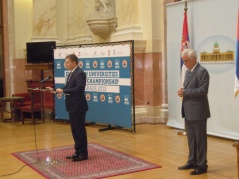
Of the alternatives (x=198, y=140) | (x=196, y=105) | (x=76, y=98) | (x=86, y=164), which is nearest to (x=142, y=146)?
(x=86, y=164)

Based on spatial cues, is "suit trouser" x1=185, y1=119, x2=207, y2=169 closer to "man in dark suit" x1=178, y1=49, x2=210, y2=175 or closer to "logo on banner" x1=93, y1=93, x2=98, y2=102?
"man in dark suit" x1=178, y1=49, x2=210, y2=175

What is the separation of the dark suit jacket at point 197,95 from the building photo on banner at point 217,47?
2256 mm

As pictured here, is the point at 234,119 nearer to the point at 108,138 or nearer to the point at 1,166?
the point at 108,138

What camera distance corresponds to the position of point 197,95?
477cm

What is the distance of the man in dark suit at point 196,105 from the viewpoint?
4.82 metres

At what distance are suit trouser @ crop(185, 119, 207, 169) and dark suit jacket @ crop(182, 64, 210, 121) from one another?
0.11 meters

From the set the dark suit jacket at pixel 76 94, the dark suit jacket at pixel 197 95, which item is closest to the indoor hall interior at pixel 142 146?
the dark suit jacket at pixel 76 94

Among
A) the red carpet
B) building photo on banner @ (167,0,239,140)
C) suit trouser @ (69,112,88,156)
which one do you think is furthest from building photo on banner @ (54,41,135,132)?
suit trouser @ (69,112,88,156)

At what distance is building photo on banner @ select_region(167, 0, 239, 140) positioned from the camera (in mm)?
6949

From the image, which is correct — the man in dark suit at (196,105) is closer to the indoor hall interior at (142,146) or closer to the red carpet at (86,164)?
the indoor hall interior at (142,146)

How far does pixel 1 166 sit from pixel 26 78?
6.31 metres

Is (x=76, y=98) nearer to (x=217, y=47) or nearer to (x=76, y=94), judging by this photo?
(x=76, y=94)

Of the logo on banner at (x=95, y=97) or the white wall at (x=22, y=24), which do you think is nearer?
the logo on banner at (x=95, y=97)

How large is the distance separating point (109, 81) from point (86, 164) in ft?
9.53
